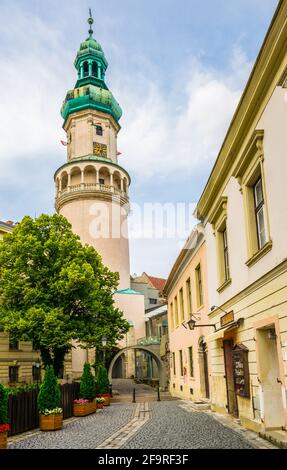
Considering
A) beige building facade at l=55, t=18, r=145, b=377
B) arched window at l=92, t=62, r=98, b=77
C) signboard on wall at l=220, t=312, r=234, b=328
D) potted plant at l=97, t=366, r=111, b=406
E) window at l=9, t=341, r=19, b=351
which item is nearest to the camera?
signboard on wall at l=220, t=312, r=234, b=328

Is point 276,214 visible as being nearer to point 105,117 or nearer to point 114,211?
point 114,211

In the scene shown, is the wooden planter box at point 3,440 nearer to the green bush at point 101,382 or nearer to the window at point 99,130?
the green bush at point 101,382

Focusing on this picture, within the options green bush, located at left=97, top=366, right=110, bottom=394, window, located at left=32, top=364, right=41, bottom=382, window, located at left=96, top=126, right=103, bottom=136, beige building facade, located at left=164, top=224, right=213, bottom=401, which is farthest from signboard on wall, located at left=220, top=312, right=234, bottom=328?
window, located at left=96, top=126, right=103, bottom=136

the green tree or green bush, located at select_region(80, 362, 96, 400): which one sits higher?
the green tree

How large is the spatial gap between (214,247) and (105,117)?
37.7 m

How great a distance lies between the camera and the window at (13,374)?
30208 millimetres

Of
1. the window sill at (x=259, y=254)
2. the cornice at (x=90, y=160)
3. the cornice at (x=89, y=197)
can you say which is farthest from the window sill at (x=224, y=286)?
the cornice at (x=90, y=160)

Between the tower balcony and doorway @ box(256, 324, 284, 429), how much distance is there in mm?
36323

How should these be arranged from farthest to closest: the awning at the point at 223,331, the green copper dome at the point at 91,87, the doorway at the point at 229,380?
the green copper dome at the point at 91,87 < the doorway at the point at 229,380 < the awning at the point at 223,331

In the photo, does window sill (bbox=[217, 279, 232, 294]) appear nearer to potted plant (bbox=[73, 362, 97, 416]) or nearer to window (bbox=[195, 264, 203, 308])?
window (bbox=[195, 264, 203, 308])

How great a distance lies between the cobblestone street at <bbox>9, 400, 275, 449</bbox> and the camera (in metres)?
9.74

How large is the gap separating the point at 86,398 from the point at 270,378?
32.4 ft

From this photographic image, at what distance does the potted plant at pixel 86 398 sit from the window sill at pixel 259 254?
950 cm

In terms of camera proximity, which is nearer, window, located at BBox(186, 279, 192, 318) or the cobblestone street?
the cobblestone street
